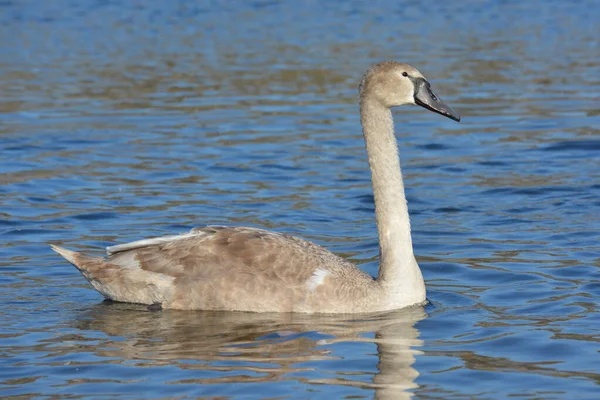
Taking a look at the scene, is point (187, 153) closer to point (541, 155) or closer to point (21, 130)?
point (21, 130)

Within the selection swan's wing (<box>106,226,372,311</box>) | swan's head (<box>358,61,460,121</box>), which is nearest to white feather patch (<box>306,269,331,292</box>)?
swan's wing (<box>106,226,372,311</box>)

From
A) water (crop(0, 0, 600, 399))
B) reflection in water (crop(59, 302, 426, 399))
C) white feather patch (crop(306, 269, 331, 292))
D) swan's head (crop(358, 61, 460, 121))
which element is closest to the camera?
reflection in water (crop(59, 302, 426, 399))

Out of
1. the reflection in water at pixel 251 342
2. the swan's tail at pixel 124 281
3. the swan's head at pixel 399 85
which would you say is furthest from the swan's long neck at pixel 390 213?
the swan's tail at pixel 124 281

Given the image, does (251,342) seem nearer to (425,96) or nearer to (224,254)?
(224,254)

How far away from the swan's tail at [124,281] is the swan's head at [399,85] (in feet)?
7.90

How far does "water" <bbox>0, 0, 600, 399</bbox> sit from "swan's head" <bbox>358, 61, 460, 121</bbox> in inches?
69.3

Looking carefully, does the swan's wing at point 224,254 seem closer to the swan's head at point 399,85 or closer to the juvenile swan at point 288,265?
the juvenile swan at point 288,265

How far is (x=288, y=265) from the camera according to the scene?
10078 mm

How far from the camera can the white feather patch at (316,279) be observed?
9.98 m

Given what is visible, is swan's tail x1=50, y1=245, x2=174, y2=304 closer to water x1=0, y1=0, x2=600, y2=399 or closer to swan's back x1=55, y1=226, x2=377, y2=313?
swan's back x1=55, y1=226, x2=377, y2=313

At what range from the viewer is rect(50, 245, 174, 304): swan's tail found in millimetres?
10305

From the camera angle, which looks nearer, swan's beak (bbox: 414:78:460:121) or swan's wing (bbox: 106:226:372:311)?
swan's wing (bbox: 106:226:372:311)

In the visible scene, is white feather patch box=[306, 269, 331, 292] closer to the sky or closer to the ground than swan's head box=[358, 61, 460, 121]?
closer to the ground

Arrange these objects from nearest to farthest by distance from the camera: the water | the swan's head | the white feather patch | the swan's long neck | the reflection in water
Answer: the reflection in water → the water → the white feather patch → the swan's long neck → the swan's head
